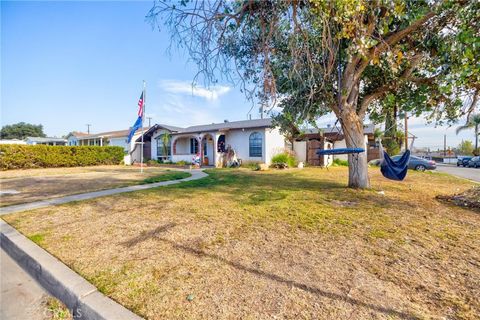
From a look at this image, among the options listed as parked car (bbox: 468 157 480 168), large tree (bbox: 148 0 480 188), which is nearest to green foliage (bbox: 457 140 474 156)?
parked car (bbox: 468 157 480 168)

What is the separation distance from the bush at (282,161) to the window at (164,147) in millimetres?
10854

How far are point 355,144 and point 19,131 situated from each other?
3497 inches

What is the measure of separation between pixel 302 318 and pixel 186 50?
4.81 metres

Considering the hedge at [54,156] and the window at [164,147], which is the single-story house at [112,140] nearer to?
the hedge at [54,156]

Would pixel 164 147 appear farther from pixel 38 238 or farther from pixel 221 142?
pixel 38 238

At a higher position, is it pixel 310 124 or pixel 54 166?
pixel 310 124

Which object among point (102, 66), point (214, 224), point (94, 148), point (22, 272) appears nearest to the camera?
point (22, 272)

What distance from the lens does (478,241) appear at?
11.5ft

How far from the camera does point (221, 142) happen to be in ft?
67.5

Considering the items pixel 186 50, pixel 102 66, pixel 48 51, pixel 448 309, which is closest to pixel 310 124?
pixel 186 50

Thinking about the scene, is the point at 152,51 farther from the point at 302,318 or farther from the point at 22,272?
the point at 302,318

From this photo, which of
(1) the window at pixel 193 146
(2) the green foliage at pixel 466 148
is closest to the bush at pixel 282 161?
(1) the window at pixel 193 146

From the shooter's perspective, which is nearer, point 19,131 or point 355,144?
point 355,144

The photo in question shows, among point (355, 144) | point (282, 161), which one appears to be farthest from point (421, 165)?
point (355, 144)
